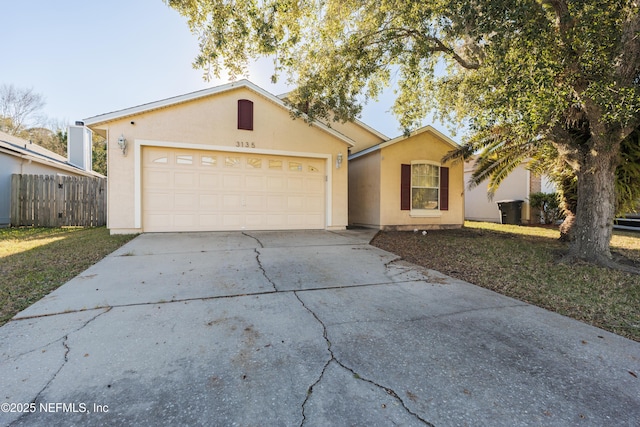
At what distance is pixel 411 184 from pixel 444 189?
1378mm

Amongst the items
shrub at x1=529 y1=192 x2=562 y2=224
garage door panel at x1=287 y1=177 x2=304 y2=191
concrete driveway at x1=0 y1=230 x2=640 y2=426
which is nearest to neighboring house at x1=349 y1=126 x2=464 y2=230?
garage door panel at x1=287 y1=177 x2=304 y2=191

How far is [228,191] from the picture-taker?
8.56 m

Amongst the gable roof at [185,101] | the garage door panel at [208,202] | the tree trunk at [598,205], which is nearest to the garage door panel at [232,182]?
the garage door panel at [208,202]

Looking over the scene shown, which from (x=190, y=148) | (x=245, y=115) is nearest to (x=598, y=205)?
(x=245, y=115)

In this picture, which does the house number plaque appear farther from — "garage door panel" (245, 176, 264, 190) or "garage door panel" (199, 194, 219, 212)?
"garage door panel" (199, 194, 219, 212)

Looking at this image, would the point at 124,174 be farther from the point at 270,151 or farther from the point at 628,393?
the point at 628,393

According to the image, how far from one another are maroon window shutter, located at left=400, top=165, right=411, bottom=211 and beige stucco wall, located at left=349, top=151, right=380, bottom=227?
867 millimetres

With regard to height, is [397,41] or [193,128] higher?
[397,41]

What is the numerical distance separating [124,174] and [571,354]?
30.5ft

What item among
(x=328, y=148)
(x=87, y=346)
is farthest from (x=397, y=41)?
(x=87, y=346)

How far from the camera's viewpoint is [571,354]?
92.1 inches

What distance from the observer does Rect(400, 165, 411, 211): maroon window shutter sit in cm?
1011

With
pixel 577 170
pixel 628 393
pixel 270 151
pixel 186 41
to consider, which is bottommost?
pixel 628 393

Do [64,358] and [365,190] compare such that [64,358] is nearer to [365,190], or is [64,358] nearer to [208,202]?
[208,202]
